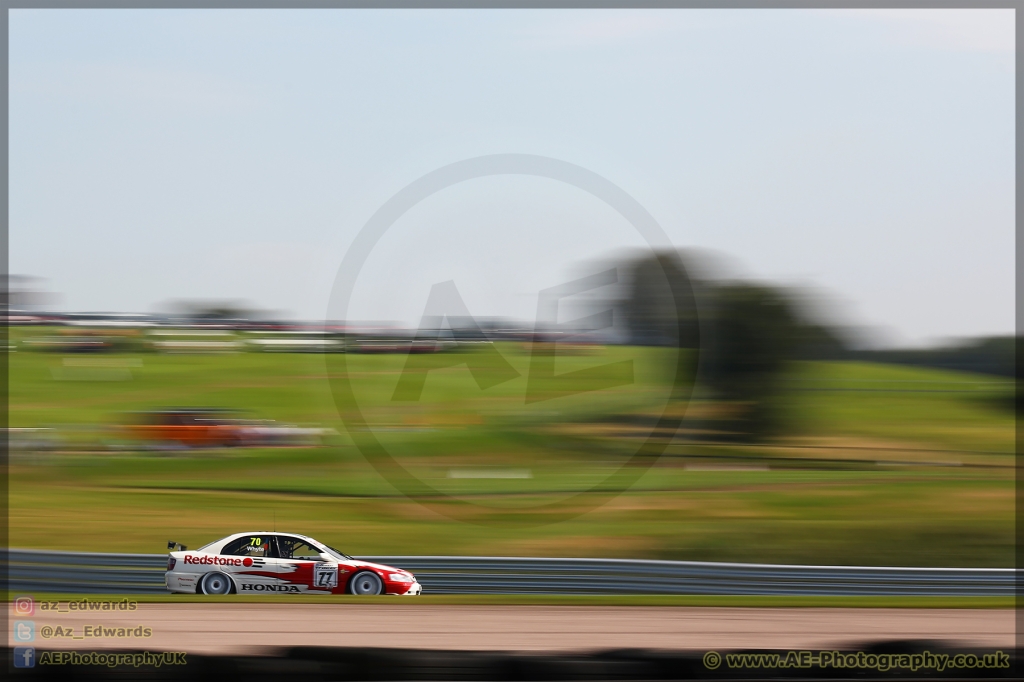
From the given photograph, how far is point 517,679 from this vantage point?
4.46m

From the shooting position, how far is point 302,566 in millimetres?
5793

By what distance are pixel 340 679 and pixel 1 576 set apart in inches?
127

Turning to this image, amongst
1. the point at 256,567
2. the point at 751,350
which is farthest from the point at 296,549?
the point at 751,350

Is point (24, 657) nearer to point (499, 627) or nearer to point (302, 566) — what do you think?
point (302, 566)

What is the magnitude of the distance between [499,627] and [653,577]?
1497mm

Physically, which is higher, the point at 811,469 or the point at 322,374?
the point at 322,374

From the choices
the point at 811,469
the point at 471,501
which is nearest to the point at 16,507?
the point at 471,501

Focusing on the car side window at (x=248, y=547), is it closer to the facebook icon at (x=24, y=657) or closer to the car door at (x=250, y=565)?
the car door at (x=250, y=565)

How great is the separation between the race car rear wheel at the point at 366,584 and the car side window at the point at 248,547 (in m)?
0.71

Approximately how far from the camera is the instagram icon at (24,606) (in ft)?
17.5

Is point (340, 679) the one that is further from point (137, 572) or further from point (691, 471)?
point (691, 471)

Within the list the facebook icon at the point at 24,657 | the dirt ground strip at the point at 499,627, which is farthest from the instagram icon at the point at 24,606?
the facebook icon at the point at 24,657

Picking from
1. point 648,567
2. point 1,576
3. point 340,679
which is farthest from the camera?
point 648,567

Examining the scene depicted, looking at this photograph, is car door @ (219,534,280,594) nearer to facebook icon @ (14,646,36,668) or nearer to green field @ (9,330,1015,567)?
facebook icon @ (14,646,36,668)
